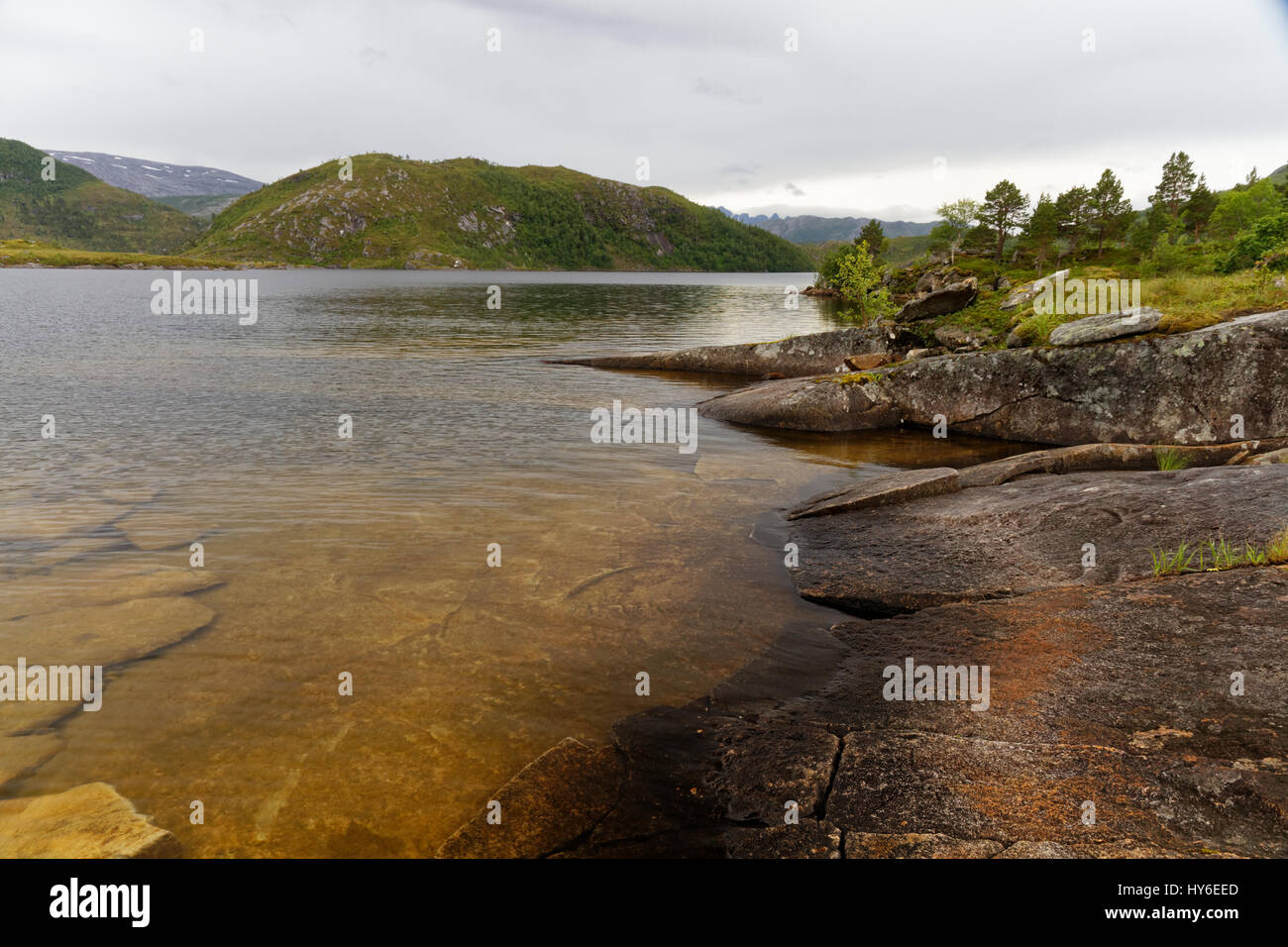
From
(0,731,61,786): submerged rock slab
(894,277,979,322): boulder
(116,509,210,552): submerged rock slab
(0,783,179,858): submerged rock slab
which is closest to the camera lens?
(0,783,179,858): submerged rock slab

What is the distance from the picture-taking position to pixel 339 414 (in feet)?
81.9

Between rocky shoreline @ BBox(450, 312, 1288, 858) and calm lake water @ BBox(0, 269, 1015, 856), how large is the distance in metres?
0.98

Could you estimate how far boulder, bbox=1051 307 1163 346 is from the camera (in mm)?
19875

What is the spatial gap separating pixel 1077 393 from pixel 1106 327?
88.6 inches

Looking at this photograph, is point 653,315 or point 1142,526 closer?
point 1142,526

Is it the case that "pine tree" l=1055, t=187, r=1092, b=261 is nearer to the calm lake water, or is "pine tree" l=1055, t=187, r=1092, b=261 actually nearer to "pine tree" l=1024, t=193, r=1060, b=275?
"pine tree" l=1024, t=193, r=1060, b=275

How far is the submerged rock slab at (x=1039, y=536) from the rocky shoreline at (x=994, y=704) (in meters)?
0.05

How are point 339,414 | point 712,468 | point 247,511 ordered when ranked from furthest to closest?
point 339,414 < point 712,468 < point 247,511

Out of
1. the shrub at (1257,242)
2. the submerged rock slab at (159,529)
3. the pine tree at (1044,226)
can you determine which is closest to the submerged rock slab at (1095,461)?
the submerged rock slab at (159,529)

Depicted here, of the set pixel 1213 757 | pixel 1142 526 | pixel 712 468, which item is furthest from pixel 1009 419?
pixel 1213 757

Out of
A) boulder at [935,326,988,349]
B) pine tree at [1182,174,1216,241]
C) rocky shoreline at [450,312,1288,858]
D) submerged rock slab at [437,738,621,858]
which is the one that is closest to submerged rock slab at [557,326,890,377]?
boulder at [935,326,988,349]
